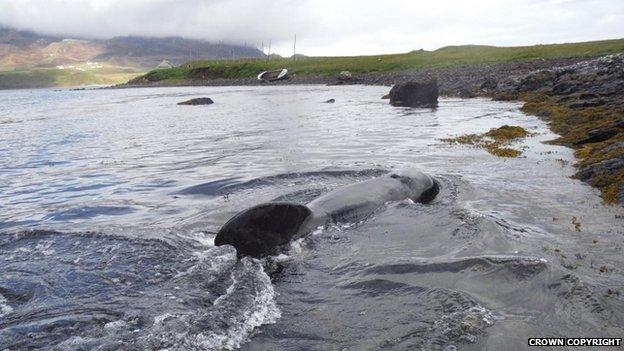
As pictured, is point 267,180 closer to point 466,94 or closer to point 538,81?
point 538,81

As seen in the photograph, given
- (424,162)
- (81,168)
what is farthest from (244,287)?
(81,168)

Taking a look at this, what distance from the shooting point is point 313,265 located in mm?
7285

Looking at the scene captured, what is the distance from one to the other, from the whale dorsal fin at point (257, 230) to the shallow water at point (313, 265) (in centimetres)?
28

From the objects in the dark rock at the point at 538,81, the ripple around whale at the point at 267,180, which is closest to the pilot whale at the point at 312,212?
the ripple around whale at the point at 267,180

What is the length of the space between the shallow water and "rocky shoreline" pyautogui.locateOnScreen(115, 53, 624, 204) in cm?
74

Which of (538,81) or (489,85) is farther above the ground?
(538,81)

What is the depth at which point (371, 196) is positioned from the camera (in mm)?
10164

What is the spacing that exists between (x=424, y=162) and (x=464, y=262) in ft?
29.7

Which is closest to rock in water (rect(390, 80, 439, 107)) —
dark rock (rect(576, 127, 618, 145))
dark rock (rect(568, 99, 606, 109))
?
dark rock (rect(568, 99, 606, 109))

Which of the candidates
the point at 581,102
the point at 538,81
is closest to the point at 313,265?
the point at 581,102

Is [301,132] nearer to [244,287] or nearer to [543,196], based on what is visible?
[543,196]

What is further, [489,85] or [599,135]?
[489,85]

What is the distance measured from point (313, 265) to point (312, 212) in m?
1.72

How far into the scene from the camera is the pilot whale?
24.3 feet
